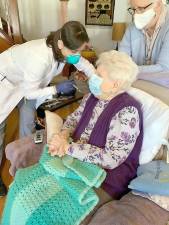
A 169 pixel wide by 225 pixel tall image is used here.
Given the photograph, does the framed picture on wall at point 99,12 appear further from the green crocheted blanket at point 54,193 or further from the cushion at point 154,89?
the green crocheted blanket at point 54,193

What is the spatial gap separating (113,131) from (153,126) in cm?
20

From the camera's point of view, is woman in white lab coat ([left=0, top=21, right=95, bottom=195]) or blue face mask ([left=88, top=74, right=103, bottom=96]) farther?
woman in white lab coat ([left=0, top=21, right=95, bottom=195])

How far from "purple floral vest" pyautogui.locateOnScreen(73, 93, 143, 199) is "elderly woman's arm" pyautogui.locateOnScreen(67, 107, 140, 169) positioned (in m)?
0.03

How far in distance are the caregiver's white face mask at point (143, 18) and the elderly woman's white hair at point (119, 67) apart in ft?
1.57

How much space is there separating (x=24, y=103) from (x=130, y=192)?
114cm

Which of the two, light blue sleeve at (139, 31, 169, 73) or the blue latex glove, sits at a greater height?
light blue sleeve at (139, 31, 169, 73)

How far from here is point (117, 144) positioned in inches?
53.2

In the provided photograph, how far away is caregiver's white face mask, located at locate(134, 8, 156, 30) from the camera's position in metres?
1.76

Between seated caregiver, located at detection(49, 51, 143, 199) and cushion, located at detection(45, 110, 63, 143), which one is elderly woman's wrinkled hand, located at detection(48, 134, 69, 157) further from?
cushion, located at detection(45, 110, 63, 143)

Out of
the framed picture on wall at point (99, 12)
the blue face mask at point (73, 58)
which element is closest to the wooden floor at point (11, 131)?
the blue face mask at point (73, 58)

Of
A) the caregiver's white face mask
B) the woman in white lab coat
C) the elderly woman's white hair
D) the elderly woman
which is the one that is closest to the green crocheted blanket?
the elderly woman

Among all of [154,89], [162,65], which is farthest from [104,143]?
[162,65]

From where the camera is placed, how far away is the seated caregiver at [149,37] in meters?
1.73

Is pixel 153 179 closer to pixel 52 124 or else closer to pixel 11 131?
pixel 52 124
